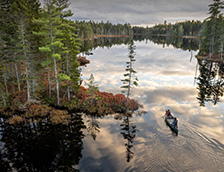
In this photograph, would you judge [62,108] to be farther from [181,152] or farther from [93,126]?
[181,152]

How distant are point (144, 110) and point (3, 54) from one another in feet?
84.2

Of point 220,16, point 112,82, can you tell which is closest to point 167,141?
point 112,82

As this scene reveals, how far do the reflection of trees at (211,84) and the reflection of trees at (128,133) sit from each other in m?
16.2

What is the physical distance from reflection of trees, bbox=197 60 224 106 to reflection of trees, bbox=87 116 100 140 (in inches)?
824


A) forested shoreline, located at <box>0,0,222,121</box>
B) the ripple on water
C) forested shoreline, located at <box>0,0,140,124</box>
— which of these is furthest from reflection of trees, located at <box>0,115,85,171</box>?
the ripple on water

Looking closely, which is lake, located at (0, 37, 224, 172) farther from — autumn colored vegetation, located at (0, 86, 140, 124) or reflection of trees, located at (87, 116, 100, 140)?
autumn colored vegetation, located at (0, 86, 140, 124)

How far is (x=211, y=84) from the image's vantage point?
41.2 m

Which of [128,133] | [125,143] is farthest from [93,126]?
[125,143]

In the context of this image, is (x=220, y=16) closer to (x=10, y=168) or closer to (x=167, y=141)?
(x=167, y=141)

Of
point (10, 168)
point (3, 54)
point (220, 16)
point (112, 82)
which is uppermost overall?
point (220, 16)

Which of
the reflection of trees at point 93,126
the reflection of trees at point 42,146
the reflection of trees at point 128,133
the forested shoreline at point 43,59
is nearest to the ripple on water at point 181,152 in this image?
the reflection of trees at point 128,133

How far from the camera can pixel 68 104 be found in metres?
28.5

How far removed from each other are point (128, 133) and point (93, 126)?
5349 millimetres

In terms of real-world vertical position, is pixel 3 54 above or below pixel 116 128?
above
